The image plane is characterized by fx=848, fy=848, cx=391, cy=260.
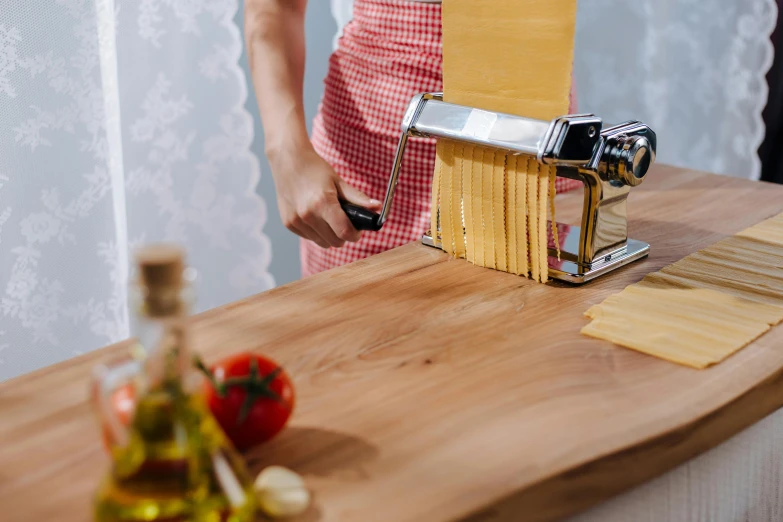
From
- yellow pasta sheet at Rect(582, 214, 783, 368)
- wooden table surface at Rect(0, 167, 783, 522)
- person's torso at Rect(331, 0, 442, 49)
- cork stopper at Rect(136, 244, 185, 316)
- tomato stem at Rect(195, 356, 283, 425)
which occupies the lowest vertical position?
wooden table surface at Rect(0, 167, 783, 522)

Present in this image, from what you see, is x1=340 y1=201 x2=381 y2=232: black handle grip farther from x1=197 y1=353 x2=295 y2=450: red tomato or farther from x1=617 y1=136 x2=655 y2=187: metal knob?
x1=197 y1=353 x2=295 y2=450: red tomato

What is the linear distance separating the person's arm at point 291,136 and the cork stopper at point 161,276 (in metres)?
0.69

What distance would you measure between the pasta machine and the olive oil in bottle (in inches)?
20.8

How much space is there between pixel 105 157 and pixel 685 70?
5.05 feet

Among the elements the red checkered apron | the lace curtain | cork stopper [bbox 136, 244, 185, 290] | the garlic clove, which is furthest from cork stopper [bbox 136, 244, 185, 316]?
the lace curtain

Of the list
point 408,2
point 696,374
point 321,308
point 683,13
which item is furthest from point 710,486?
point 683,13

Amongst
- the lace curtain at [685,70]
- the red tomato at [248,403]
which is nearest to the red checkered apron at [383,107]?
the red tomato at [248,403]

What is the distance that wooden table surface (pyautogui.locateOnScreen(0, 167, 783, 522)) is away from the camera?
63 centimetres

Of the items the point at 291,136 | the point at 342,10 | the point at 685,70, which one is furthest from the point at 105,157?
the point at 685,70

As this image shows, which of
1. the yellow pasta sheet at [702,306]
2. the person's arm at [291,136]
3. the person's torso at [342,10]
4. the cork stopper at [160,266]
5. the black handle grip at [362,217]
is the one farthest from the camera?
the person's torso at [342,10]

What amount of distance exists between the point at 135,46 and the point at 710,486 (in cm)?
125

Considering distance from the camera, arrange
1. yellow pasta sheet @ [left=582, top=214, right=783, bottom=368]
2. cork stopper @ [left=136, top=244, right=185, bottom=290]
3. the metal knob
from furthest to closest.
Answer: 1. the metal knob
2. yellow pasta sheet @ [left=582, top=214, right=783, bottom=368]
3. cork stopper @ [left=136, top=244, right=185, bottom=290]

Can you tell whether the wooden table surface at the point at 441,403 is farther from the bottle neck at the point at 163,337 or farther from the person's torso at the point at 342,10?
the person's torso at the point at 342,10

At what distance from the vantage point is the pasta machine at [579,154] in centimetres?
92
